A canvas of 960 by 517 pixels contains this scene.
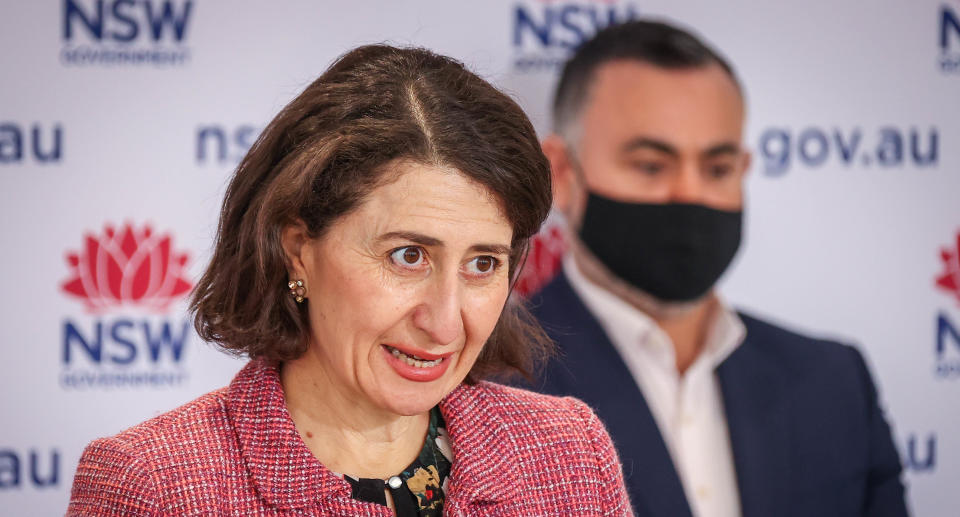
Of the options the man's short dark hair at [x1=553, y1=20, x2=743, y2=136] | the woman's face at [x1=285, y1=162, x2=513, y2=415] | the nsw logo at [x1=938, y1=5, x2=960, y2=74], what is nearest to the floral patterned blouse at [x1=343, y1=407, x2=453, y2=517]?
the woman's face at [x1=285, y1=162, x2=513, y2=415]

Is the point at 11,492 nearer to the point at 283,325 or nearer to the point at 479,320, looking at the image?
the point at 283,325

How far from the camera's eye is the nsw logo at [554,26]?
301cm

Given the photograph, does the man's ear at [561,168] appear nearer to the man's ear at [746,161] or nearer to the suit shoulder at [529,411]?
the man's ear at [746,161]

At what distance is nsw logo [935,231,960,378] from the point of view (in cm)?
325

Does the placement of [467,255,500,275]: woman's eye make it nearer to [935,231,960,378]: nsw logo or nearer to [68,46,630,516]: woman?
[68,46,630,516]: woman

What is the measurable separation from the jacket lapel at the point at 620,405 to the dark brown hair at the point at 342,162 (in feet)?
3.92

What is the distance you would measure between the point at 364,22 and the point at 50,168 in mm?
955

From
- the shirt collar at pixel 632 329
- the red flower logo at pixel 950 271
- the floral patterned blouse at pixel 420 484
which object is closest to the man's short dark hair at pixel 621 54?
the shirt collar at pixel 632 329

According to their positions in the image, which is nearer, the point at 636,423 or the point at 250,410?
the point at 250,410

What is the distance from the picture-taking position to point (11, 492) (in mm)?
2777

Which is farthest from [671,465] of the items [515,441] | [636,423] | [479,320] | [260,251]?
[260,251]

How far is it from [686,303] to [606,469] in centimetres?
140

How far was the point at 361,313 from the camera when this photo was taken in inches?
56.7

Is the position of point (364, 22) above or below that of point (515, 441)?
above
